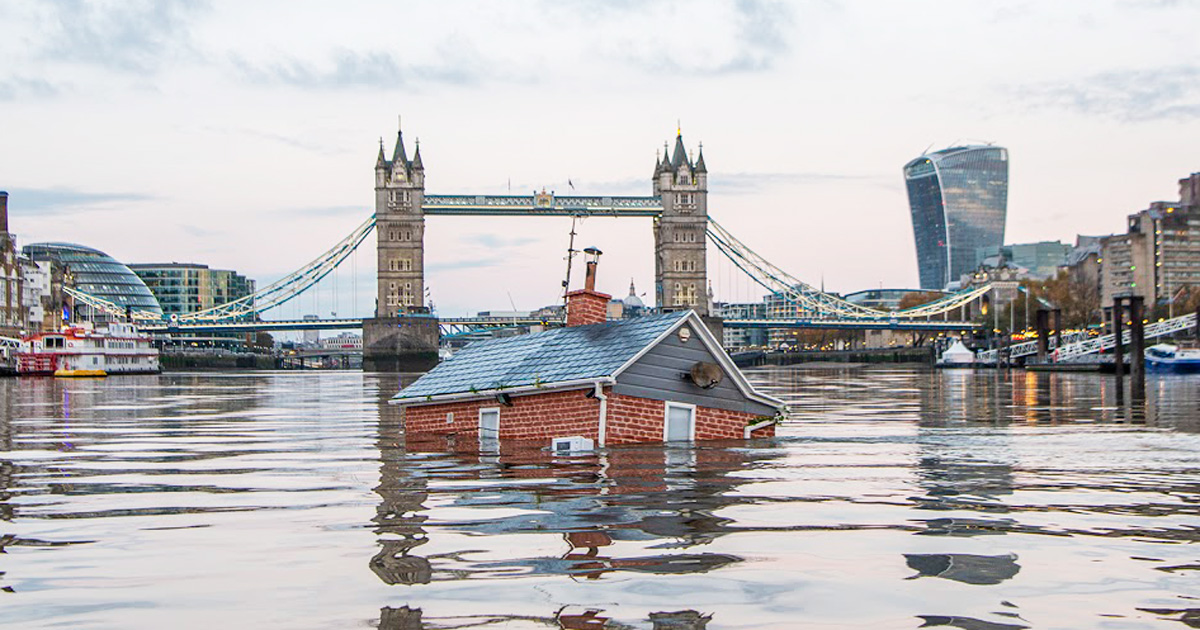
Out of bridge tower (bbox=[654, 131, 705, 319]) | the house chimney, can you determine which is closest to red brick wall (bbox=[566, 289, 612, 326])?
the house chimney

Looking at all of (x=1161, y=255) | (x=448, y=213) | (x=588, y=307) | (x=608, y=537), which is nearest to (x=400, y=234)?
(x=448, y=213)

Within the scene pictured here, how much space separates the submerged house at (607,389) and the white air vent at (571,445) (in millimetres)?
23

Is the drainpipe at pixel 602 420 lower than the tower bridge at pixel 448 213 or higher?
lower

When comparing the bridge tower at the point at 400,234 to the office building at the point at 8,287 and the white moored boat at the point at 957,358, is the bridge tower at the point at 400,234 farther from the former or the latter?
the white moored boat at the point at 957,358

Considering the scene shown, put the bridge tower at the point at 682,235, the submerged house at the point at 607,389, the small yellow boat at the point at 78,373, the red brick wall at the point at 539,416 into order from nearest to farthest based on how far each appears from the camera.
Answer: the submerged house at the point at 607,389 < the red brick wall at the point at 539,416 < the small yellow boat at the point at 78,373 < the bridge tower at the point at 682,235

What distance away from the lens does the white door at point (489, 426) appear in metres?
24.5

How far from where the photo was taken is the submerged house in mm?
22578

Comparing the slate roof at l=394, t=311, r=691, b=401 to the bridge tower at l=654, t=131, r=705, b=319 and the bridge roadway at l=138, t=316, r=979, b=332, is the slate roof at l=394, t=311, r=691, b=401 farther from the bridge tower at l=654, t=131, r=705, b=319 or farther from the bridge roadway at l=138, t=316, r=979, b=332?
the bridge tower at l=654, t=131, r=705, b=319

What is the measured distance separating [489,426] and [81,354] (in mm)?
82598

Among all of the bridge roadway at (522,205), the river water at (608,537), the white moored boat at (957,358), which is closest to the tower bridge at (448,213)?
the bridge roadway at (522,205)

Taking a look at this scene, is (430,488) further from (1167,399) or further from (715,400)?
(1167,399)

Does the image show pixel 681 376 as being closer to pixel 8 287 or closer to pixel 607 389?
pixel 607 389

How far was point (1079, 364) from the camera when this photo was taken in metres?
92.0

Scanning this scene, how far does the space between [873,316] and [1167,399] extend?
150219mm
